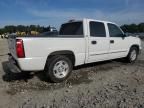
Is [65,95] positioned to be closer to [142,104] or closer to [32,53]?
[32,53]

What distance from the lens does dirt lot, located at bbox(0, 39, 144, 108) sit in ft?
14.2

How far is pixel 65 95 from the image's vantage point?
4.85 meters

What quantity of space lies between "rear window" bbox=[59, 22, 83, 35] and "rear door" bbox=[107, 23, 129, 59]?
136 cm

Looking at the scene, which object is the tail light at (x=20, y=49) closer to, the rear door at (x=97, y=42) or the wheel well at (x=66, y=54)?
the wheel well at (x=66, y=54)

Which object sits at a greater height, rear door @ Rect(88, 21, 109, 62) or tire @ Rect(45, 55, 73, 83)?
rear door @ Rect(88, 21, 109, 62)

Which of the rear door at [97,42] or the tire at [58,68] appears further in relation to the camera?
the rear door at [97,42]

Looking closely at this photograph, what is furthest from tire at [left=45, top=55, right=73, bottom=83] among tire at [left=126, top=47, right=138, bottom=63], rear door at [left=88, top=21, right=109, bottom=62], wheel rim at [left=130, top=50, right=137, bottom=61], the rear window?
wheel rim at [left=130, top=50, right=137, bottom=61]

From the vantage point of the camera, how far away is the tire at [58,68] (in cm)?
568

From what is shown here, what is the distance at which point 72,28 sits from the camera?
7.09m

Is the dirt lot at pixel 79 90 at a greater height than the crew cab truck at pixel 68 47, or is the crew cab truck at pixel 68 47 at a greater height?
the crew cab truck at pixel 68 47

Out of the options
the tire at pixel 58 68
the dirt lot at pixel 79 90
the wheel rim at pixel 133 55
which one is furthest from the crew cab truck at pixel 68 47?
the dirt lot at pixel 79 90

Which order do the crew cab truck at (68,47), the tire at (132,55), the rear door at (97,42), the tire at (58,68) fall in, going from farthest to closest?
the tire at (132,55) → the rear door at (97,42) → the tire at (58,68) → the crew cab truck at (68,47)

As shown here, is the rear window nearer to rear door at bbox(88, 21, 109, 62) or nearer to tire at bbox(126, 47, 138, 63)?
rear door at bbox(88, 21, 109, 62)

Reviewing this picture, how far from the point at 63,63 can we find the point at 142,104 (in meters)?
2.65
